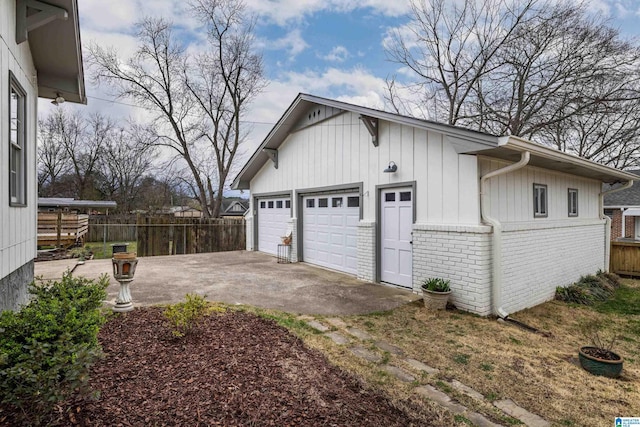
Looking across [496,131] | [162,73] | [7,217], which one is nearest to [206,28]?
[162,73]

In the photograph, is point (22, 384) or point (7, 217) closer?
point (22, 384)

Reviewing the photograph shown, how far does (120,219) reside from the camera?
2216 centimetres

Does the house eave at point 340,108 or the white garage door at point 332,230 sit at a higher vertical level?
the house eave at point 340,108

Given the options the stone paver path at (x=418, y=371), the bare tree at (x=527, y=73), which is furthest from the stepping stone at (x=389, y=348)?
the bare tree at (x=527, y=73)

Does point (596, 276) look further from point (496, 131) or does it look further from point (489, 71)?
A: point (489, 71)

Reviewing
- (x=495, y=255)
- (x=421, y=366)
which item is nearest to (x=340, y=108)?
(x=495, y=255)

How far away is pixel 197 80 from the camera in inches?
767

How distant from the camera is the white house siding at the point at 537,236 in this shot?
576 cm

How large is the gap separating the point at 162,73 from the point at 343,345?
20114mm

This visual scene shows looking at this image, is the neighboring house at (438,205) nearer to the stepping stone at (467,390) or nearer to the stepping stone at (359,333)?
the stepping stone at (359,333)

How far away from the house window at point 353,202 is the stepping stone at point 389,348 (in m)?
4.43

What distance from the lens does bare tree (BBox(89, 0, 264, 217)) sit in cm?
1783

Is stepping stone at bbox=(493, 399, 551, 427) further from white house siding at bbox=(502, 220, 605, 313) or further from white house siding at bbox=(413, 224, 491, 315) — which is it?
white house siding at bbox=(502, 220, 605, 313)

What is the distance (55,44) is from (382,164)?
5782 millimetres
